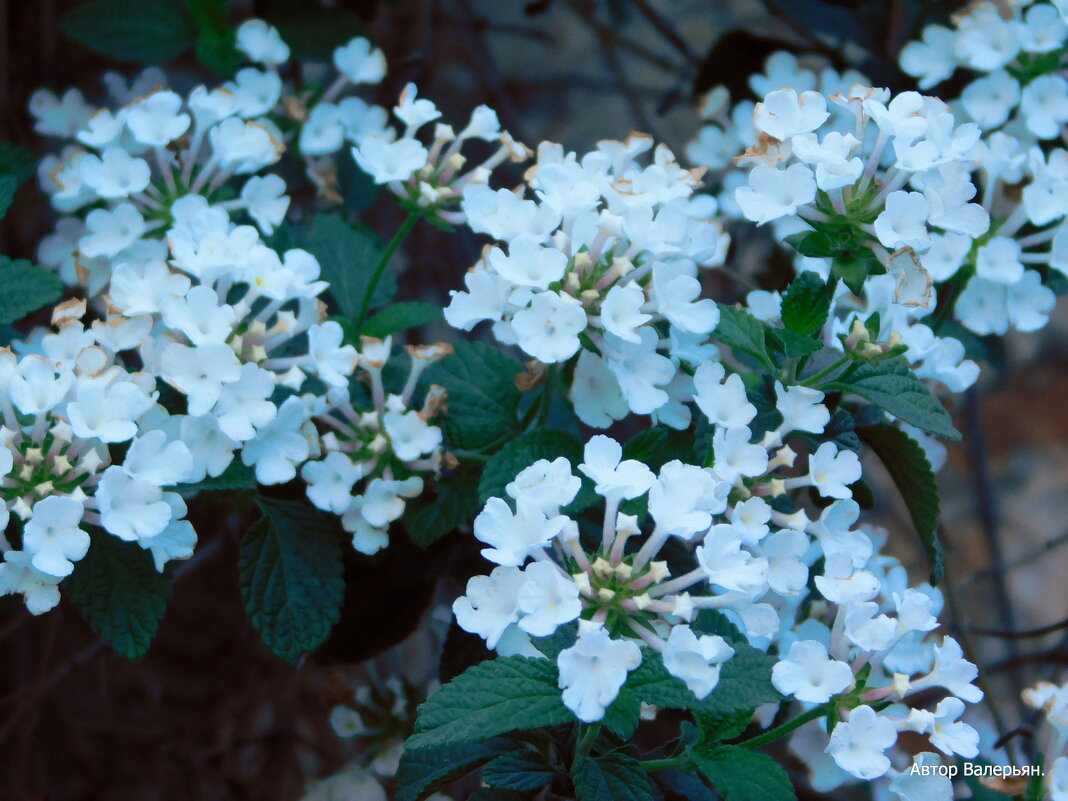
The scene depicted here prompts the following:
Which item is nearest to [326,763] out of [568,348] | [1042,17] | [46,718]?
[46,718]

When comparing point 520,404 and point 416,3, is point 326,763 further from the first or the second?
point 416,3

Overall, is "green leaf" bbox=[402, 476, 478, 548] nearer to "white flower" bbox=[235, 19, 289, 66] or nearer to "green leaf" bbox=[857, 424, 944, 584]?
"green leaf" bbox=[857, 424, 944, 584]

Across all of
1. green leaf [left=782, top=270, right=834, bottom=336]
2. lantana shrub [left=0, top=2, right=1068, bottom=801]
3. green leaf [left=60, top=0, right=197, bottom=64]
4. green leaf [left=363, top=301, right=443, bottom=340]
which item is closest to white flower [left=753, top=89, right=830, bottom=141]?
lantana shrub [left=0, top=2, right=1068, bottom=801]

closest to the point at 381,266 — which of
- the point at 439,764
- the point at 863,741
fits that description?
the point at 439,764

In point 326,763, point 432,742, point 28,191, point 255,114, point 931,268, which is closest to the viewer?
point 432,742

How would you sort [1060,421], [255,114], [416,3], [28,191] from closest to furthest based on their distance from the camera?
[255,114]
[28,191]
[416,3]
[1060,421]
